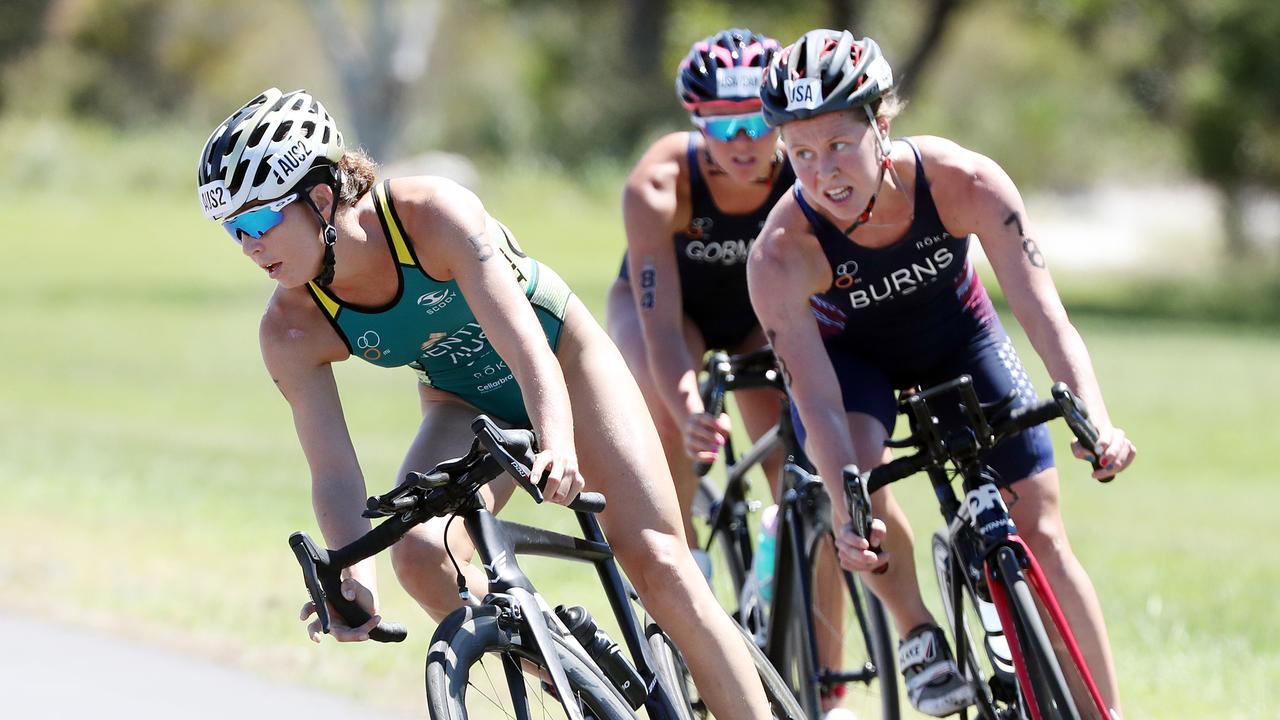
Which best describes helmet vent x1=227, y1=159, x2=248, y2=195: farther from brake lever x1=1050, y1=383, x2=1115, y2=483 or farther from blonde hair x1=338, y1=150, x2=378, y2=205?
brake lever x1=1050, y1=383, x2=1115, y2=483

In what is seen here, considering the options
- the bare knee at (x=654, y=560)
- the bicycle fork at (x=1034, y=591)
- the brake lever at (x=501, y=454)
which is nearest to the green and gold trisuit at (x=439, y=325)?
the bare knee at (x=654, y=560)

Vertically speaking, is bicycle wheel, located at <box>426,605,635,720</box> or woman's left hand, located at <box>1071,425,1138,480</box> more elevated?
woman's left hand, located at <box>1071,425,1138,480</box>

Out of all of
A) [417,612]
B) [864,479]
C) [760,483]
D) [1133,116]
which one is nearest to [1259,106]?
[1133,116]

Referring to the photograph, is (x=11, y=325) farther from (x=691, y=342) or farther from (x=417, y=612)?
(x=691, y=342)

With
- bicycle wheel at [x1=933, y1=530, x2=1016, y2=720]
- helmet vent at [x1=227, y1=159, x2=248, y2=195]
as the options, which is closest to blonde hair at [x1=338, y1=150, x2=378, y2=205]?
helmet vent at [x1=227, y1=159, x2=248, y2=195]

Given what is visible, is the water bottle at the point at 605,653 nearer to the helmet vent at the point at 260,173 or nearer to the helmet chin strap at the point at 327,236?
the helmet chin strap at the point at 327,236

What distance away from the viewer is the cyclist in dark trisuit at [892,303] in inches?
200

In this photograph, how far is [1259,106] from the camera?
1319 inches

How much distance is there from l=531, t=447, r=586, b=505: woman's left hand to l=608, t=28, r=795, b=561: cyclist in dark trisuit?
2068mm

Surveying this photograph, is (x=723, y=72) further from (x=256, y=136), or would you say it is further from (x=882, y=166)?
(x=256, y=136)

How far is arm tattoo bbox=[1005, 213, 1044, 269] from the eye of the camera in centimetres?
520

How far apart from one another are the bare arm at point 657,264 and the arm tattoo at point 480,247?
1.99 m

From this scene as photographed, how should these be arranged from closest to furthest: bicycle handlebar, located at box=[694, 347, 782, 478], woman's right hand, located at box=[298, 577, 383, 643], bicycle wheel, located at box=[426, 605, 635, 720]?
1. bicycle wheel, located at box=[426, 605, 635, 720]
2. woman's right hand, located at box=[298, 577, 383, 643]
3. bicycle handlebar, located at box=[694, 347, 782, 478]

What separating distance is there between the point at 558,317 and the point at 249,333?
80.0 ft
